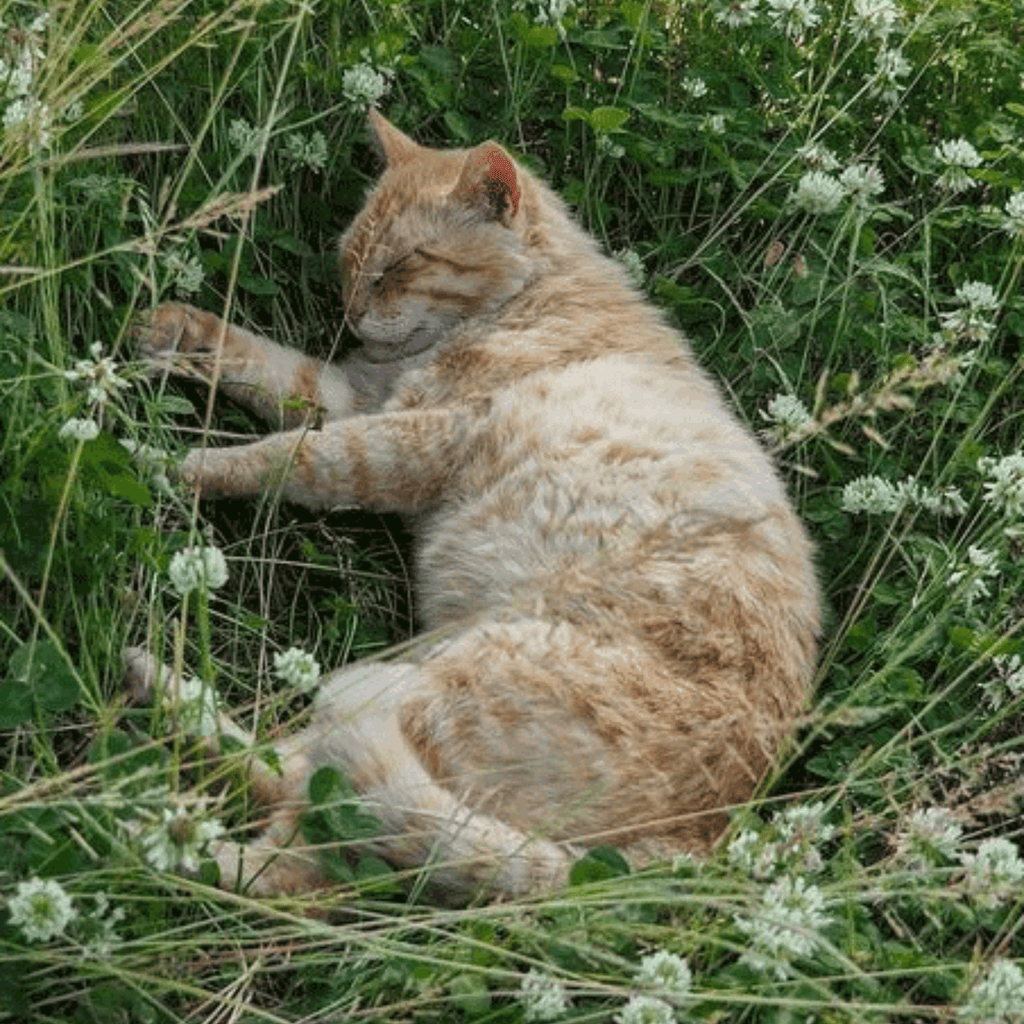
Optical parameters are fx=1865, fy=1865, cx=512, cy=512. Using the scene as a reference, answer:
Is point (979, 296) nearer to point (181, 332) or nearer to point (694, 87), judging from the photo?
point (694, 87)

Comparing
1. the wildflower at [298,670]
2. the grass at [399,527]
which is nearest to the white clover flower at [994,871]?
the grass at [399,527]

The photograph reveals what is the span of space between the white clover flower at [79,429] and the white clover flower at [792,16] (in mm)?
2433

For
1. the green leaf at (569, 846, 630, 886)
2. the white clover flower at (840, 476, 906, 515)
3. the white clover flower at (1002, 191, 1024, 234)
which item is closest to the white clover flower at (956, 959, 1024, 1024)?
the green leaf at (569, 846, 630, 886)

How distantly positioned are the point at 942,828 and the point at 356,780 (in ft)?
3.53

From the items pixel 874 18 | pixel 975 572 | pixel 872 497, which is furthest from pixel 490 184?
pixel 975 572

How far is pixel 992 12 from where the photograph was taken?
5211 mm

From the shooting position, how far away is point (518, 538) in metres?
4.17

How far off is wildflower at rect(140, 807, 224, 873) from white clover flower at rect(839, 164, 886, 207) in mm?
2667

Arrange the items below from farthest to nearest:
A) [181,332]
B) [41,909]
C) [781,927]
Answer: [181,332] → [781,927] → [41,909]

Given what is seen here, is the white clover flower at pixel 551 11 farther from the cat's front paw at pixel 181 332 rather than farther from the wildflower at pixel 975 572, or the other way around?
the wildflower at pixel 975 572

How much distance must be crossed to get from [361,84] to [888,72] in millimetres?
1393

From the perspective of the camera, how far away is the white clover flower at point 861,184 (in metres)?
4.77

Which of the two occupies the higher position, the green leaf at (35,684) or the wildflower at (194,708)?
the wildflower at (194,708)

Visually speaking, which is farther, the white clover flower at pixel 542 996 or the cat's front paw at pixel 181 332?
the cat's front paw at pixel 181 332
